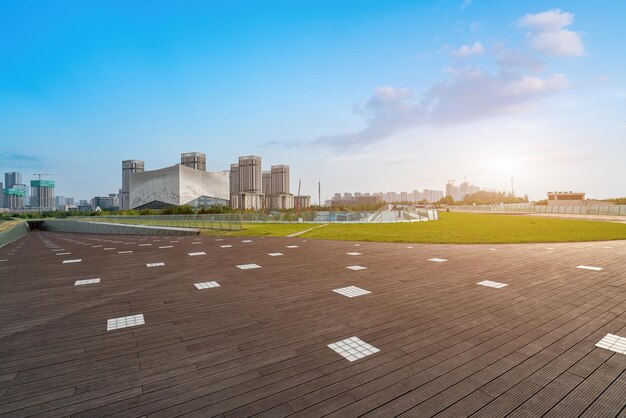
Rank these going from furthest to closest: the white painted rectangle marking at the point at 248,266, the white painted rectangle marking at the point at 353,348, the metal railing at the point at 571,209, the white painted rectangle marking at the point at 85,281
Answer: the metal railing at the point at 571,209, the white painted rectangle marking at the point at 248,266, the white painted rectangle marking at the point at 85,281, the white painted rectangle marking at the point at 353,348

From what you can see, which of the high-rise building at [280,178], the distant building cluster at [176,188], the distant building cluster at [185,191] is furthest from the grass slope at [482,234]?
the high-rise building at [280,178]

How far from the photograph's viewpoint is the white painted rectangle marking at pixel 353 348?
2.81 m

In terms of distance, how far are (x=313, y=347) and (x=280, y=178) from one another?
16809 centimetres

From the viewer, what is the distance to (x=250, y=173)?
173m

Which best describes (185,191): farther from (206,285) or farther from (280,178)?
(206,285)

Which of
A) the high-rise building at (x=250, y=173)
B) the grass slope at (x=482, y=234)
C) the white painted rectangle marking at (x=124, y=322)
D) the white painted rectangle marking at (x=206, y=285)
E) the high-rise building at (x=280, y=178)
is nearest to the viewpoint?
the white painted rectangle marking at (x=124, y=322)

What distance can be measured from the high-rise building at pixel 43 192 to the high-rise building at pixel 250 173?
114799 mm

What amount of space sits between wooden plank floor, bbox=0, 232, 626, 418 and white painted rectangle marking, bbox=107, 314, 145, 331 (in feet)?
0.37

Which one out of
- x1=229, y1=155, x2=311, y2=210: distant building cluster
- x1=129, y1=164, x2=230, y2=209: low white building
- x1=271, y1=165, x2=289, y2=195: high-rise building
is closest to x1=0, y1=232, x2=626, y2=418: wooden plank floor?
x1=129, y1=164, x2=230, y2=209: low white building

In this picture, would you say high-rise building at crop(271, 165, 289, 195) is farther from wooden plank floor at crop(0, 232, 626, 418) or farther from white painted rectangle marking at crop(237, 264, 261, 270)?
wooden plank floor at crop(0, 232, 626, 418)

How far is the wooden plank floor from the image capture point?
211 centimetres

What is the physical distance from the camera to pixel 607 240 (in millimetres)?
12500

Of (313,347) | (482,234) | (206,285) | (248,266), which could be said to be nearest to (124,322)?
(206,285)

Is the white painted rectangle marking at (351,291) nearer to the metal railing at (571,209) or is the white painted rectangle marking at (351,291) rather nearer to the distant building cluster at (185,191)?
the metal railing at (571,209)
